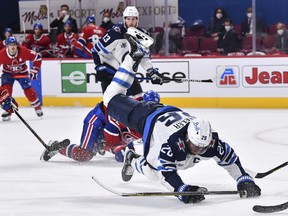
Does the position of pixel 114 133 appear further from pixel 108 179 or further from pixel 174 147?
pixel 174 147

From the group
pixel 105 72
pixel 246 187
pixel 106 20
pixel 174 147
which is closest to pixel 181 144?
pixel 174 147

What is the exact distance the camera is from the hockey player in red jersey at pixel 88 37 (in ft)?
38.4

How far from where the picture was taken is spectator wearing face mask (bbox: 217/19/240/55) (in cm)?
1060

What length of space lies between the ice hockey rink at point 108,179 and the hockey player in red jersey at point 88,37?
2812mm

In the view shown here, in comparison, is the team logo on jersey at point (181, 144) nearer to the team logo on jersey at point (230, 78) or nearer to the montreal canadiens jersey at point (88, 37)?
the team logo on jersey at point (230, 78)

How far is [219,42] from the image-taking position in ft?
35.1

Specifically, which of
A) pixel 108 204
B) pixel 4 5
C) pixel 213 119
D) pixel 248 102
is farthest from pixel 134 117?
pixel 4 5

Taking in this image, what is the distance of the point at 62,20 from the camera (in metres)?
12.0

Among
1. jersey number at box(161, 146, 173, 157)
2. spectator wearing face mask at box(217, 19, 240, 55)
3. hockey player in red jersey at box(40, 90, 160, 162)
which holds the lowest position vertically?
hockey player in red jersey at box(40, 90, 160, 162)

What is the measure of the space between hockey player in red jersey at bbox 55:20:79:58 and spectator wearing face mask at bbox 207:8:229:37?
2.03 m

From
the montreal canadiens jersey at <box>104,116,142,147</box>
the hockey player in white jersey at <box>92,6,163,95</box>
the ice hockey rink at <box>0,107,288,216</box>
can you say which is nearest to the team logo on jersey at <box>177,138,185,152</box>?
the ice hockey rink at <box>0,107,288,216</box>

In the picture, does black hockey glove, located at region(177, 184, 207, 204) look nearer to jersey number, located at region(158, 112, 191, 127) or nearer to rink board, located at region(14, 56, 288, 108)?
jersey number, located at region(158, 112, 191, 127)

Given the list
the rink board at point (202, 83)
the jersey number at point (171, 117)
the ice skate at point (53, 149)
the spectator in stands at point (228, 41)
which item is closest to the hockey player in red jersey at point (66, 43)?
the rink board at point (202, 83)

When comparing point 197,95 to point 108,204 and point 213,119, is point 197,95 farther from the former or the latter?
point 108,204
